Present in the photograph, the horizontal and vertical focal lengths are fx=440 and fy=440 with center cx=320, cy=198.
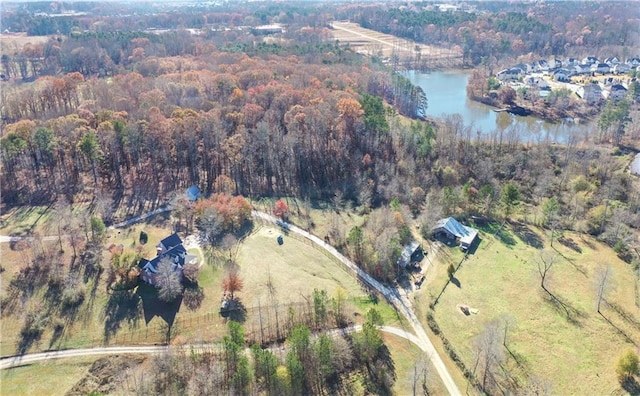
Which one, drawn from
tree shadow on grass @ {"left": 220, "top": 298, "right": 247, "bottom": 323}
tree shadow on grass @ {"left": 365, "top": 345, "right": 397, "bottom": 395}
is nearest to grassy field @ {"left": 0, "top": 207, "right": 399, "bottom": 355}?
tree shadow on grass @ {"left": 220, "top": 298, "right": 247, "bottom": 323}

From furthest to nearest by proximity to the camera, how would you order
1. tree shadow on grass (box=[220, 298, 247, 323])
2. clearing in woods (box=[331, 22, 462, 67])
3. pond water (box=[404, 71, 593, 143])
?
clearing in woods (box=[331, 22, 462, 67]) → pond water (box=[404, 71, 593, 143]) → tree shadow on grass (box=[220, 298, 247, 323])

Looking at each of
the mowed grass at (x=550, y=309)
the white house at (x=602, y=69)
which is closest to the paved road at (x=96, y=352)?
the mowed grass at (x=550, y=309)

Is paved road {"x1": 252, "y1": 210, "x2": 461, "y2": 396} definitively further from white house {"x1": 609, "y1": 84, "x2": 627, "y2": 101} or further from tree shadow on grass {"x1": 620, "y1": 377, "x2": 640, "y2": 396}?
white house {"x1": 609, "y1": 84, "x2": 627, "y2": 101}

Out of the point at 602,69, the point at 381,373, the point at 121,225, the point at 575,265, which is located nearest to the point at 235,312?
the point at 381,373

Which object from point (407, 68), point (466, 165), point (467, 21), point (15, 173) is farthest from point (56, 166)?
point (467, 21)

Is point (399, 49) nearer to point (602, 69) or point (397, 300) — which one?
point (602, 69)
